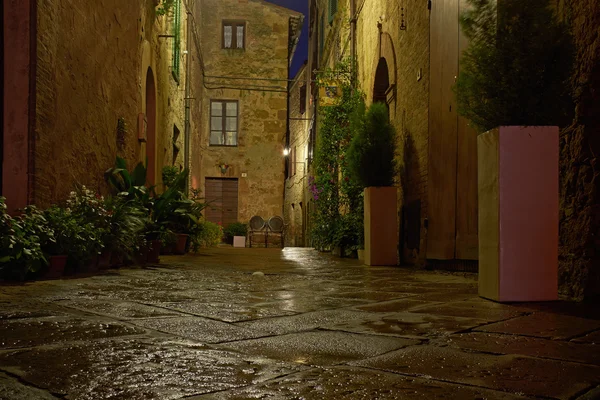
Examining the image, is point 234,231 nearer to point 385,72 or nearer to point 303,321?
point 385,72

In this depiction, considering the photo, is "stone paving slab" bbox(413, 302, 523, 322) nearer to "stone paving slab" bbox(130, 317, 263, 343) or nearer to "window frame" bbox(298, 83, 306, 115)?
"stone paving slab" bbox(130, 317, 263, 343)

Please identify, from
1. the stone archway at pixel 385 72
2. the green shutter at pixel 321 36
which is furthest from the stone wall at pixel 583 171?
the green shutter at pixel 321 36

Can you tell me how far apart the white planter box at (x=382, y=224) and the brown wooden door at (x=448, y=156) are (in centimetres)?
98

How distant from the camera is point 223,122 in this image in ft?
61.9

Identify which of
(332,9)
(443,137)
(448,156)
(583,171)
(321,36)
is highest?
(321,36)

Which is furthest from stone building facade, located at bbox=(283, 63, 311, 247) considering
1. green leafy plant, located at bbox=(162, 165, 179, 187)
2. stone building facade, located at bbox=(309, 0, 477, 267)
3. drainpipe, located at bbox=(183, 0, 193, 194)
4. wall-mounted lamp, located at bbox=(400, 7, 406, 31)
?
wall-mounted lamp, located at bbox=(400, 7, 406, 31)

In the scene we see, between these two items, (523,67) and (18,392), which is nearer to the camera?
(18,392)

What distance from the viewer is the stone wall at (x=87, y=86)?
464cm

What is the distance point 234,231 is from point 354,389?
16.1 m

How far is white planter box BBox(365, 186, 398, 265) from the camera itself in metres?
6.51

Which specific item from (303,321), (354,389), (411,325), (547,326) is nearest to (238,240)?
(303,321)

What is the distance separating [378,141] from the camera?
660 cm

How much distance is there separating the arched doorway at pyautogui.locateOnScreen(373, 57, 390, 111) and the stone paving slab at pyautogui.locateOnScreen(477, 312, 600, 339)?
19.3ft

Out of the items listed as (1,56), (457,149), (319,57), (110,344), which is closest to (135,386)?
(110,344)
